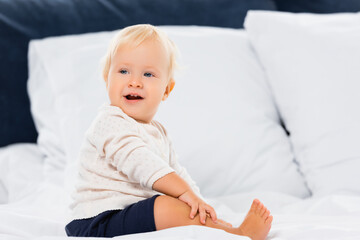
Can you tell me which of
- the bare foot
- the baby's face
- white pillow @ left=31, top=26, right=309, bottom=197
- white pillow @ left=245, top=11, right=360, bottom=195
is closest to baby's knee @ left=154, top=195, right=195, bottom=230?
the bare foot

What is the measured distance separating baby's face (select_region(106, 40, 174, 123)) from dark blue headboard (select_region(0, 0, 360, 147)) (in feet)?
2.42

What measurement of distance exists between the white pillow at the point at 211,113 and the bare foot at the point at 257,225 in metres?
0.38

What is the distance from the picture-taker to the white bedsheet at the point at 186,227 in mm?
952

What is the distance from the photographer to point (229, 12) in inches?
76.7

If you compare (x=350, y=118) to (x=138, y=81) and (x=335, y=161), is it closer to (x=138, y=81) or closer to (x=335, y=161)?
(x=335, y=161)

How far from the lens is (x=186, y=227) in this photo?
890 millimetres

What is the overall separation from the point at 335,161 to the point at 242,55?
0.44 m

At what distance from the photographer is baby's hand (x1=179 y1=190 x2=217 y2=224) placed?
946mm

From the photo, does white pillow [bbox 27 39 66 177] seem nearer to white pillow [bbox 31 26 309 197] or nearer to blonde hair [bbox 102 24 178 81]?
white pillow [bbox 31 26 309 197]

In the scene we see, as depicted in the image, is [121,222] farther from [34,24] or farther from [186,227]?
[34,24]

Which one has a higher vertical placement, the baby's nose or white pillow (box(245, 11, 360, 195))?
the baby's nose

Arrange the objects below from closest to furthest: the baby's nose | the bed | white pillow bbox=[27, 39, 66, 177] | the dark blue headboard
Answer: the baby's nose → the bed → white pillow bbox=[27, 39, 66, 177] → the dark blue headboard

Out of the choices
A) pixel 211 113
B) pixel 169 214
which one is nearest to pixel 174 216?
pixel 169 214

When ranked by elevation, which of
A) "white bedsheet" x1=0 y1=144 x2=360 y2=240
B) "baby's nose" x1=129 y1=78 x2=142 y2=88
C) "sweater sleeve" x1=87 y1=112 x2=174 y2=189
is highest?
"baby's nose" x1=129 y1=78 x2=142 y2=88
